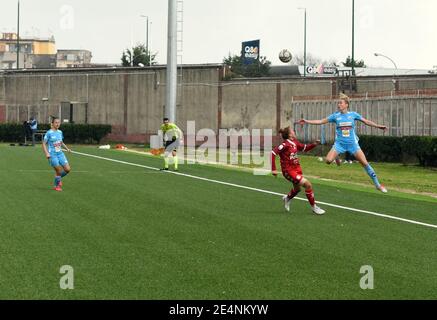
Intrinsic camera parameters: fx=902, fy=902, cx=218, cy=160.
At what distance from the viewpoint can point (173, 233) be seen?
43.3 ft

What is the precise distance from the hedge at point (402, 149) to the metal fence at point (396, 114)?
1814 mm

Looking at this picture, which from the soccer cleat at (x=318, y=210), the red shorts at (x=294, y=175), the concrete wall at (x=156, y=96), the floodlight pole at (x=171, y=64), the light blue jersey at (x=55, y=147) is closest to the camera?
the soccer cleat at (x=318, y=210)

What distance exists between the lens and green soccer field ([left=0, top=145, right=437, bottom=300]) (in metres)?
9.13

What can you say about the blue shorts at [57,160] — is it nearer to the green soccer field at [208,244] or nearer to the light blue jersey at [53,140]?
the light blue jersey at [53,140]

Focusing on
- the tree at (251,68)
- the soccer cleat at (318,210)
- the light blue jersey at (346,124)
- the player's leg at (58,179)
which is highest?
the tree at (251,68)

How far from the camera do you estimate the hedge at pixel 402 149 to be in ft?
118

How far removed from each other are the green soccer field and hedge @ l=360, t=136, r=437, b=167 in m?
15.1

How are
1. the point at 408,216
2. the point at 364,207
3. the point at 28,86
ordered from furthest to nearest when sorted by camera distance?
the point at 28,86 → the point at 364,207 → the point at 408,216

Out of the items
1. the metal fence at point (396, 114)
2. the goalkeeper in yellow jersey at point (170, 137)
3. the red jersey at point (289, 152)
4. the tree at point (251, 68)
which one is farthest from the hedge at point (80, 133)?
the red jersey at point (289, 152)

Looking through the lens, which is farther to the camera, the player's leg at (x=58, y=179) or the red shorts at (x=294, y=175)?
the player's leg at (x=58, y=179)

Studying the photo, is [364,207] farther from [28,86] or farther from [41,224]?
[28,86]

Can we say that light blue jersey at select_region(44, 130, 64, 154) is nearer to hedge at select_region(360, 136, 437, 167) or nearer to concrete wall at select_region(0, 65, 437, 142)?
hedge at select_region(360, 136, 437, 167)
